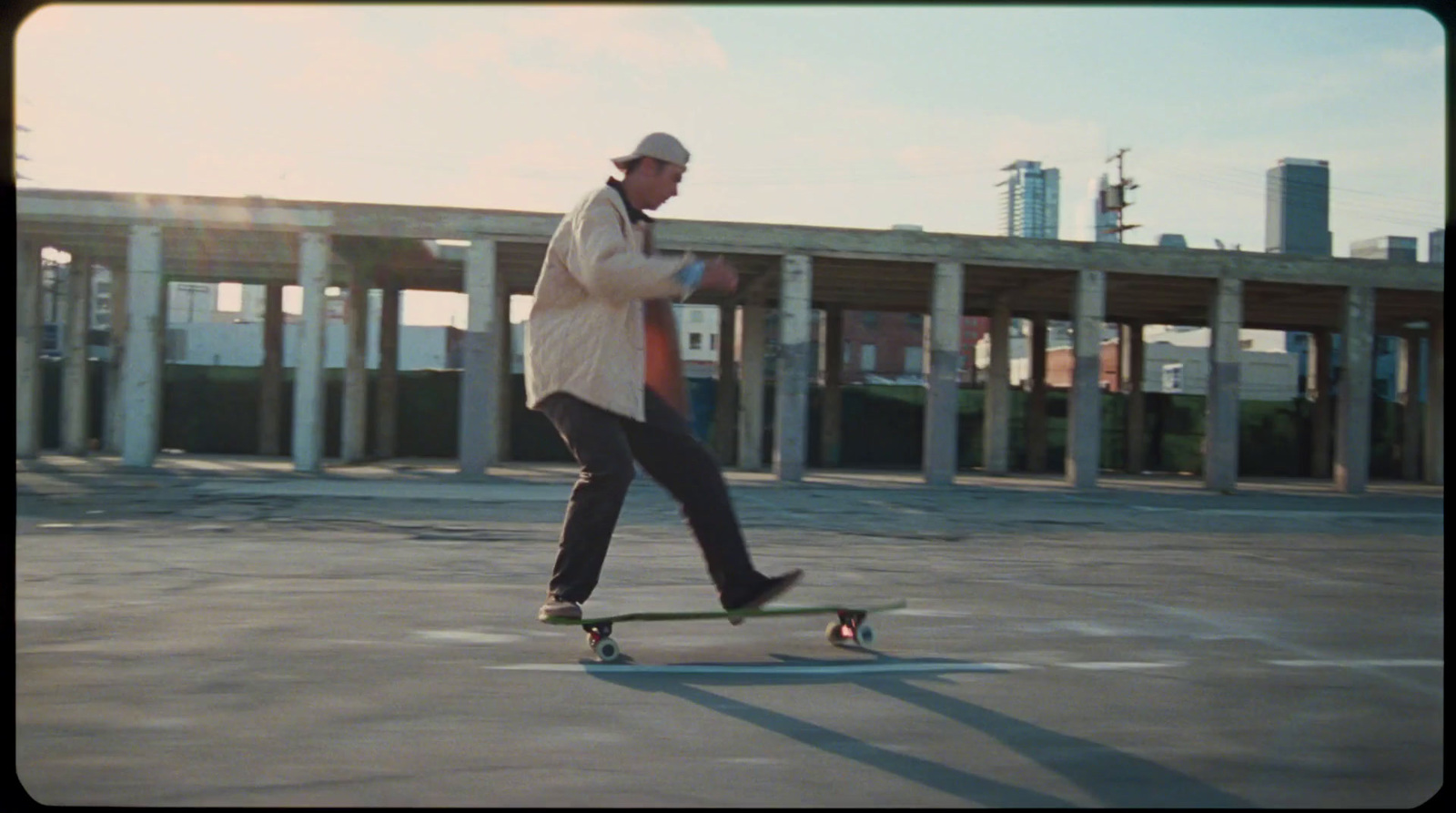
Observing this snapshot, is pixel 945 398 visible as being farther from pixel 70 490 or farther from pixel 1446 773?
pixel 1446 773

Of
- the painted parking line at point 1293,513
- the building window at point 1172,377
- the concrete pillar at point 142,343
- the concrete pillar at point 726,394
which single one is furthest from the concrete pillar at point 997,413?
the building window at point 1172,377

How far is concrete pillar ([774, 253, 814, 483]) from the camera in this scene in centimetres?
2289

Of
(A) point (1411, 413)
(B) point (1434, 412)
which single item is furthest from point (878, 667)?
(A) point (1411, 413)

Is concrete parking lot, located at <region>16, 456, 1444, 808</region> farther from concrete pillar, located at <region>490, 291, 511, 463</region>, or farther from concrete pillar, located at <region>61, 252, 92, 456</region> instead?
concrete pillar, located at <region>490, 291, 511, 463</region>

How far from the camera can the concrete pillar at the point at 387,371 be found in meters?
31.0

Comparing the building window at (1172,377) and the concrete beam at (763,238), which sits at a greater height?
the concrete beam at (763,238)

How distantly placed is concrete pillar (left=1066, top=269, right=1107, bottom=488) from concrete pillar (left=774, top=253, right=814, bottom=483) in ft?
17.9

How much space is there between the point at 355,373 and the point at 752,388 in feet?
30.0

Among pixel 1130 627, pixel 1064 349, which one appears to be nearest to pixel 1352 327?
pixel 1130 627

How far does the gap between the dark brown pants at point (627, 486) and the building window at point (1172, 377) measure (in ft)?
196

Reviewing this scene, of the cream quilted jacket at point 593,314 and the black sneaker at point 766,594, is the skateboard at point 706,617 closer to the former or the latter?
the black sneaker at point 766,594

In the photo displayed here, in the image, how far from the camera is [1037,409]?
112 ft

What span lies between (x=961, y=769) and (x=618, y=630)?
228 cm

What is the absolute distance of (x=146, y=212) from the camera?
72.1ft
